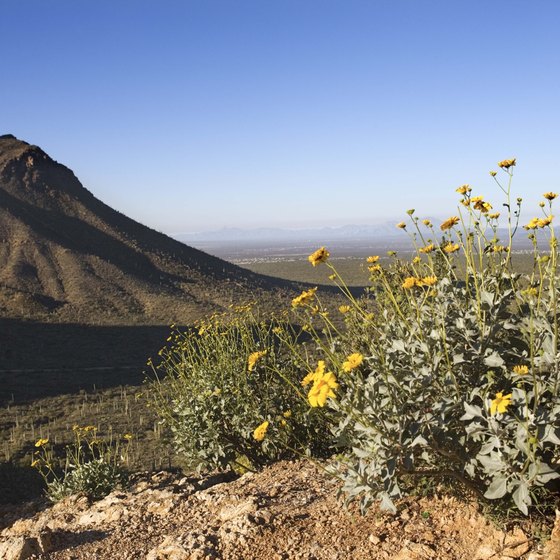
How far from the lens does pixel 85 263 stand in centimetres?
3575

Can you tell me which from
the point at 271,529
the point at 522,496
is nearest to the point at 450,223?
the point at 522,496

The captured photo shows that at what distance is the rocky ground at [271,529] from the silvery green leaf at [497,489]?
41cm

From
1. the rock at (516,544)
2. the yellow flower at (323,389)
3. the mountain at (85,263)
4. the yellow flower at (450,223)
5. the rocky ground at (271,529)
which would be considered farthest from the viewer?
the mountain at (85,263)

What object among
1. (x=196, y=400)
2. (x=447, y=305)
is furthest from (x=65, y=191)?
(x=447, y=305)

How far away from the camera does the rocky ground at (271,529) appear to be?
10.3 ft

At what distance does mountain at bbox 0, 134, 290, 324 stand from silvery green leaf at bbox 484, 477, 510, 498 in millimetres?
27726

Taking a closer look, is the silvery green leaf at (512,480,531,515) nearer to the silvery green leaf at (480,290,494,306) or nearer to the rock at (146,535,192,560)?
the silvery green leaf at (480,290,494,306)

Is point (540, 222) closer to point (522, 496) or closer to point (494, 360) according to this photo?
point (494, 360)

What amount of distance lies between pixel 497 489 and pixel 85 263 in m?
35.9

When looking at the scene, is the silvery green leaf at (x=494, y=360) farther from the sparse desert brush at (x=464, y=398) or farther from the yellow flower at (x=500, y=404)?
the yellow flower at (x=500, y=404)

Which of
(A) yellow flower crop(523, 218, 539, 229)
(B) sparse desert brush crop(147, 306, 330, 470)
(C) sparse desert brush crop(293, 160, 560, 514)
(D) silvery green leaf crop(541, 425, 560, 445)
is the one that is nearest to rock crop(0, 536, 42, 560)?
(B) sparse desert brush crop(147, 306, 330, 470)

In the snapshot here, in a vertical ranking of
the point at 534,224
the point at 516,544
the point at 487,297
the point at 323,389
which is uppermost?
the point at 534,224

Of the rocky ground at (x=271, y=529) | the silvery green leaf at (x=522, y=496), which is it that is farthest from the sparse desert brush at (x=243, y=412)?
the silvery green leaf at (x=522, y=496)

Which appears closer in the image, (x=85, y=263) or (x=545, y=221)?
(x=545, y=221)
